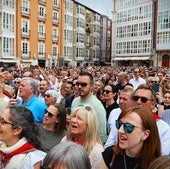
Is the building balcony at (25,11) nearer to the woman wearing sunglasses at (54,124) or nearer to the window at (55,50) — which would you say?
the window at (55,50)

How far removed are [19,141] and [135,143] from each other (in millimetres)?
1114

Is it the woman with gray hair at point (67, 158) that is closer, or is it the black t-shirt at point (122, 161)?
the woman with gray hair at point (67, 158)

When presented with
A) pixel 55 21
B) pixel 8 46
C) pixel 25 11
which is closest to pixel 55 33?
pixel 55 21

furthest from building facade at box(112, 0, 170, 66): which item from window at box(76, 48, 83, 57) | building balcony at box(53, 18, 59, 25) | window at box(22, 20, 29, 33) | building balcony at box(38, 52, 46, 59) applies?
window at box(22, 20, 29, 33)

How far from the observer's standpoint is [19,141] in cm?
304

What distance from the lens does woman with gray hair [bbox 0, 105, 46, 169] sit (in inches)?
112

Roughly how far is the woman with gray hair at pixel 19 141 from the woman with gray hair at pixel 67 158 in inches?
24.5

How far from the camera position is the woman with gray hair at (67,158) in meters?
2.20

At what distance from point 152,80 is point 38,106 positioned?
21.2 feet

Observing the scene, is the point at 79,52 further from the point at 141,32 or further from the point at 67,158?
the point at 67,158

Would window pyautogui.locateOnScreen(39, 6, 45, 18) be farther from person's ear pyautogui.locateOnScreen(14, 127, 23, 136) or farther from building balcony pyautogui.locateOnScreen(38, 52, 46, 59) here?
person's ear pyautogui.locateOnScreen(14, 127, 23, 136)

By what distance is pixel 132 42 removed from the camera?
58.2 metres

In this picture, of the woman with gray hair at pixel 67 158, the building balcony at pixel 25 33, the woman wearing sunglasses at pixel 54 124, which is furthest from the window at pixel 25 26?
the woman with gray hair at pixel 67 158

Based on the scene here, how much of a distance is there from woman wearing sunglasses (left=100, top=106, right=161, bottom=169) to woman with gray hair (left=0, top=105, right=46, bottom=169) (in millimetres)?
684
